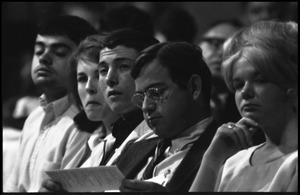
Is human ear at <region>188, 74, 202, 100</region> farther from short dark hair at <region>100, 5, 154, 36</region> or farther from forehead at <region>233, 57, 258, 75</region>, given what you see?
short dark hair at <region>100, 5, 154, 36</region>

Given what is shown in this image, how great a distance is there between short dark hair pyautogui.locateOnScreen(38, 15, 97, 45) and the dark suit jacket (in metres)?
1.26

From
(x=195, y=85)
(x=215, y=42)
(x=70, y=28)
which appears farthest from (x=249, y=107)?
(x=215, y=42)

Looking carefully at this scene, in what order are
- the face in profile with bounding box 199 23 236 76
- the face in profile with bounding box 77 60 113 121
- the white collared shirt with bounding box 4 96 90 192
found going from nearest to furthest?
the face in profile with bounding box 77 60 113 121 → the white collared shirt with bounding box 4 96 90 192 → the face in profile with bounding box 199 23 236 76

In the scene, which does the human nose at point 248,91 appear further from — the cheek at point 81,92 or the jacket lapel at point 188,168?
the cheek at point 81,92

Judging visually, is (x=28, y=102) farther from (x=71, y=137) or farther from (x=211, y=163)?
(x=211, y=163)

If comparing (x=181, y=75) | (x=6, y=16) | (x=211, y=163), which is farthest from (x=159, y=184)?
(x=6, y=16)

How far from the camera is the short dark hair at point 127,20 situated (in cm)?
611

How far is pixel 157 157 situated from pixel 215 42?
7.72 feet

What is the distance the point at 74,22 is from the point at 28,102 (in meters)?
1.59

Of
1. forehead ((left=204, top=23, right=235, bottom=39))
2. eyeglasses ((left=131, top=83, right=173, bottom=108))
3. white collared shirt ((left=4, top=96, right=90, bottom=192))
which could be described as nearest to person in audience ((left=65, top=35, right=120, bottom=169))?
white collared shirt ((left=4, top=96, right=90, bottom=192))

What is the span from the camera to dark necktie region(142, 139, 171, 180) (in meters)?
4.50

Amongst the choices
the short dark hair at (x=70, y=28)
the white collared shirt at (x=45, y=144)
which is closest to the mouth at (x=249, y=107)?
the white collared shirt at (x=45, y=144)

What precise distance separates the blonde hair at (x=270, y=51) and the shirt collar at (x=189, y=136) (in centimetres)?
33

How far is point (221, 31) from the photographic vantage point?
6863 mm
